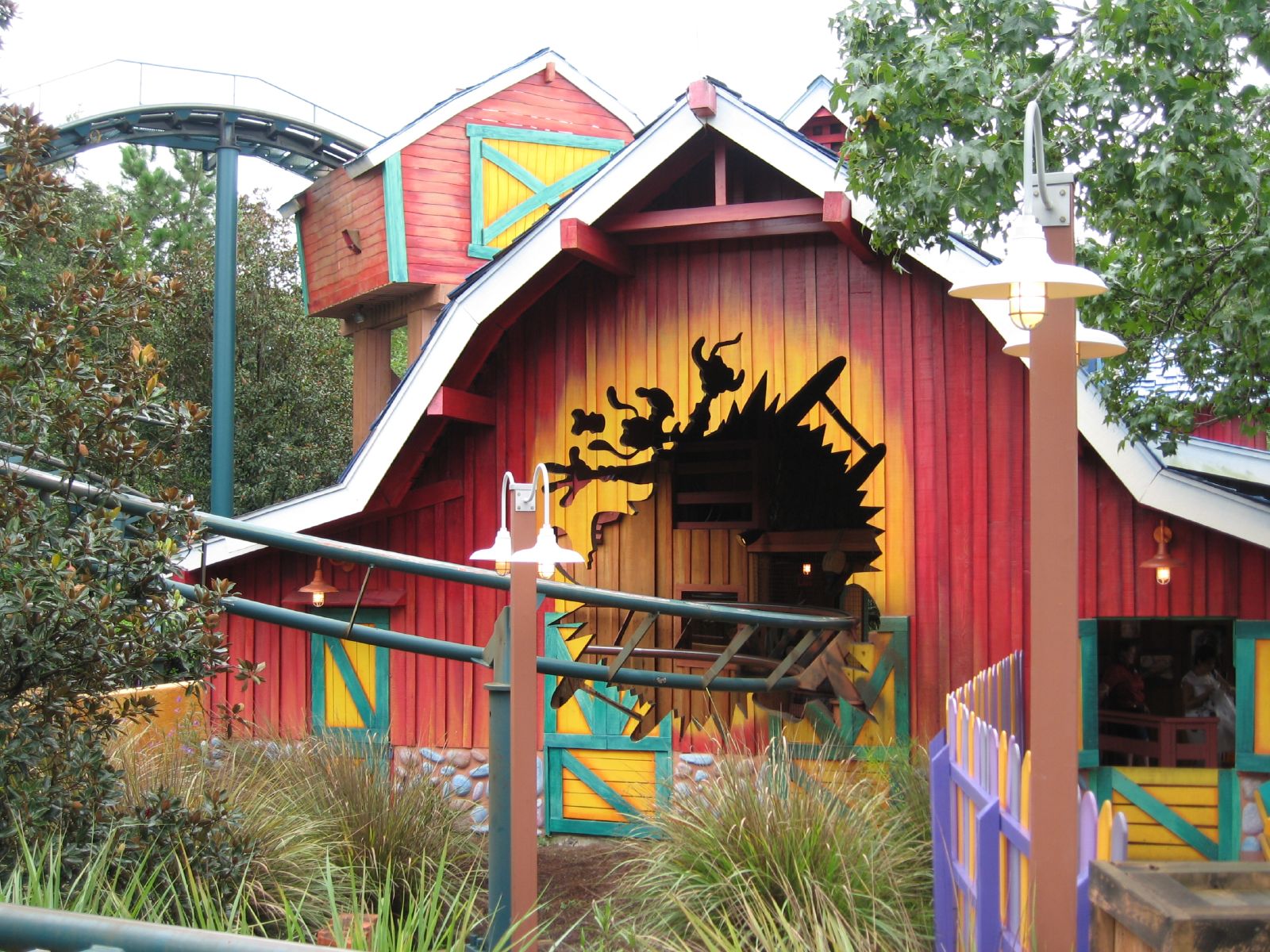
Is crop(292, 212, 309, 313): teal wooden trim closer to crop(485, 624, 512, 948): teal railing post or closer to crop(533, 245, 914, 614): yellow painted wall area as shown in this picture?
crop(533, 245, 914, 614): yellow painted wall area

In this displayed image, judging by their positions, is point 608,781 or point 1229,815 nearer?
point 1229,815

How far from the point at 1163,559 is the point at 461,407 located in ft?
16.4

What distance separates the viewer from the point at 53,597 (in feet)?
13.6

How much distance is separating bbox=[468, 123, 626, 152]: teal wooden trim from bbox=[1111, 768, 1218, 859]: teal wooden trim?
411 inches

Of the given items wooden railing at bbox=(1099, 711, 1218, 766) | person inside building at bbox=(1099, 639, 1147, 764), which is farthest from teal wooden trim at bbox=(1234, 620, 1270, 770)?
person inside building at bbox=(1099, 639, 1147, 764)

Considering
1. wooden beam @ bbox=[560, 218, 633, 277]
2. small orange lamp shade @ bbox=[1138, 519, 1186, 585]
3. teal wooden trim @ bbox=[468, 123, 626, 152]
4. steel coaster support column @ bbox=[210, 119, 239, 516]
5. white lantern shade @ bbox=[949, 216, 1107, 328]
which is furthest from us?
steel coaster support column @ bbox=[210, 119, 239, 516]

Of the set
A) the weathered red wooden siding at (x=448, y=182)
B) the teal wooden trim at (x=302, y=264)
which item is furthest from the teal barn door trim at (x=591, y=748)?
the teal wooden trim at (x=302, y=264)

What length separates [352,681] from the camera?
9.84 m

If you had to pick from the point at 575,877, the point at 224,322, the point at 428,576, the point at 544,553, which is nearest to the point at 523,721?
the point at 544,553

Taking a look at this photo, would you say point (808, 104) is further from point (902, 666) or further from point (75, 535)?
point (75, 535)

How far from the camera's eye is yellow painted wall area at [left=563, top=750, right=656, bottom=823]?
29.6 ft

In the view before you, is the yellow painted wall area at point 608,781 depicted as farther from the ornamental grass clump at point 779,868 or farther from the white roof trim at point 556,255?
the ornamental grass clump at point 779,868

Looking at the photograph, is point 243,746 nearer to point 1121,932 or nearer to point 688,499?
point 688,499

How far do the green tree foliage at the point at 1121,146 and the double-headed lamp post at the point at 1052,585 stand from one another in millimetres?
2224
